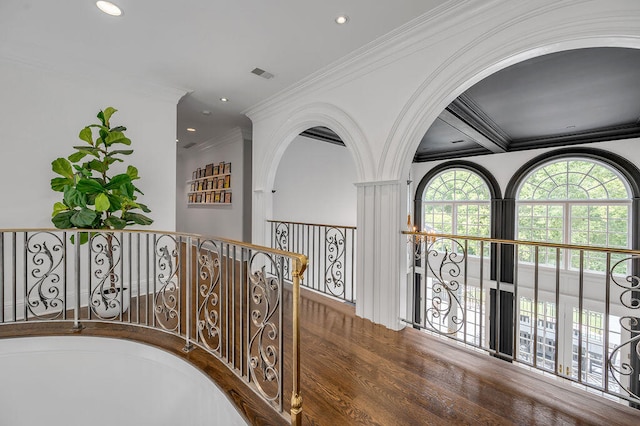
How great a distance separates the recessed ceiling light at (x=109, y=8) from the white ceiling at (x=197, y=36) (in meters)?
0.05

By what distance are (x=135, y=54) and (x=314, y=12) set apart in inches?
82.1

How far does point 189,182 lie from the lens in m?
8.30

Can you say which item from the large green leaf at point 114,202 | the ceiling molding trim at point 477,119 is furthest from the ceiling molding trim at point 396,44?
the large green leaf at point 114,202

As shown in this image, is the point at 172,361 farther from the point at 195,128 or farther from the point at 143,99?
the point at 195,128

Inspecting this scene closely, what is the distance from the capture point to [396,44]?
272 cm

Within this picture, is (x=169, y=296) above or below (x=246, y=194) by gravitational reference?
below

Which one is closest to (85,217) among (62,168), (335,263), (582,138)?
(62,168)

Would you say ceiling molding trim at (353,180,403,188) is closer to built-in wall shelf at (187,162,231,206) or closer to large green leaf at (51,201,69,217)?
large green leaf at (51,201,69,217)

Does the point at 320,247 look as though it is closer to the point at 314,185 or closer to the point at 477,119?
the point at 314,185

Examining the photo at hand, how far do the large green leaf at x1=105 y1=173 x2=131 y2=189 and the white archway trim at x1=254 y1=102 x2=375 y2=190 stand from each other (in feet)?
6.64

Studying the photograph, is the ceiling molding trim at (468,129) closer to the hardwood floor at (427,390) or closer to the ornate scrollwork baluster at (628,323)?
the ornate scrollwork baluster at (628,323)

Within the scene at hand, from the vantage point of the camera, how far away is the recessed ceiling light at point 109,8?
2.32 meters

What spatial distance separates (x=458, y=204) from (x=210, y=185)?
663 centimetres

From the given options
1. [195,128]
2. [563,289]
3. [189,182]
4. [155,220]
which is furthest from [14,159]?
[563,289]
